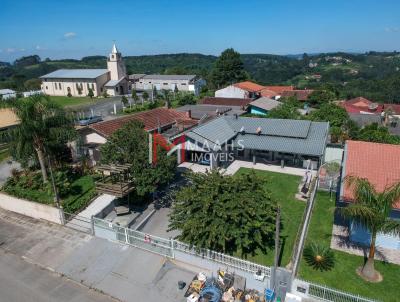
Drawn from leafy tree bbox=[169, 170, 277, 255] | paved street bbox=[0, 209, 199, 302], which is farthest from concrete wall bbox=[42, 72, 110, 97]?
leafy tree bbox=[169, 170, 277, 255]

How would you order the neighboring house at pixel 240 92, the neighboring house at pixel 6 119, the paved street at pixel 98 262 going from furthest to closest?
the neighboring house at pixel 240 92 → the neighboring house at pixel 6 119 → the paved street at pixel 98 262

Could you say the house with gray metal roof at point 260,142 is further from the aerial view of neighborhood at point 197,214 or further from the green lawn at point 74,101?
the green lawn at point 74,101

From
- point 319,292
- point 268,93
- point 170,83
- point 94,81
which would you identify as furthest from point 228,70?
point 319,292

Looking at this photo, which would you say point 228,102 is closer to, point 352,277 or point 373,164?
point 373,164

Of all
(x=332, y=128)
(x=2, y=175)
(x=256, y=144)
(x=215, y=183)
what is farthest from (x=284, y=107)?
(x=2, y=175)

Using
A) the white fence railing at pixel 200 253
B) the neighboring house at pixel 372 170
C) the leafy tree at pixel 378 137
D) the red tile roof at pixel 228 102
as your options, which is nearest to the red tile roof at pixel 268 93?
the red tile roof at pixel 228 102

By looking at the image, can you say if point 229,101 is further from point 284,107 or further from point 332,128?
Result: point 332,128
